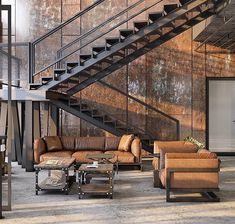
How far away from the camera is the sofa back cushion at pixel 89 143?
10.8 meters

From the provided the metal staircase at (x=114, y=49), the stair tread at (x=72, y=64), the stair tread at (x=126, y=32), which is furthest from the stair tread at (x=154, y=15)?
the stair tread at (x=72, y=64)

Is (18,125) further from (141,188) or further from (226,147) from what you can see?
(226,147)

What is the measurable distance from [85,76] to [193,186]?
528 cm

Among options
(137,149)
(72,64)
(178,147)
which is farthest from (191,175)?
(72,64)

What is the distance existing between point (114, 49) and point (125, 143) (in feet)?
7.70

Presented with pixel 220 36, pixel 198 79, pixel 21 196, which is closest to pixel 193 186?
pixel 21 196

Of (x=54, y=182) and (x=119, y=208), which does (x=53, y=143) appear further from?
(x=119, y=208)

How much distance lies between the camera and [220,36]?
37.7 ft

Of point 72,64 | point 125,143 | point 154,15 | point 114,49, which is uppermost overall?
point 154,15

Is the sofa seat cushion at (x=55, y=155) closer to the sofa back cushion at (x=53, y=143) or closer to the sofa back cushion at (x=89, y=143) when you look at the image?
the sofa back cushion at (x=53, y=143)

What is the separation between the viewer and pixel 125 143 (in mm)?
10500

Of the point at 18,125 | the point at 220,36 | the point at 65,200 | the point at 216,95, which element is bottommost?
the point at 65,200

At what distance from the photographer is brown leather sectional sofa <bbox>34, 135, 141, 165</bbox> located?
388 inches

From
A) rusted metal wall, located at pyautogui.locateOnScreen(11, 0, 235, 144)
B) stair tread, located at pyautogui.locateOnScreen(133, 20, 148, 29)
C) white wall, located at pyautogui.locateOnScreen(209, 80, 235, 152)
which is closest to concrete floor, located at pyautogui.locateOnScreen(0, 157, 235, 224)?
stair tread, located at pyautogui.locateOnScreen(133, 20, 148, 29)
